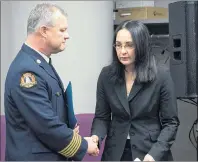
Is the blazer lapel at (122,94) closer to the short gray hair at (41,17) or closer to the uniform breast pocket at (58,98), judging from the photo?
the uniform breast pocket at (58,98)

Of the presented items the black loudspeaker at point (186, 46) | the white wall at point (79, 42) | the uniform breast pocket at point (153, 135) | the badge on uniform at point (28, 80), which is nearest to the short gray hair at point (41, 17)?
the badge on uniform at point (28, 80)

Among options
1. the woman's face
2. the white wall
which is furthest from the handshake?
the white wall

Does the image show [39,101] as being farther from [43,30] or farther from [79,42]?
[79,42]

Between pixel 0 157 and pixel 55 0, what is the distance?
110 centimetres

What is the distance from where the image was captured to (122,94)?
74.7 inches

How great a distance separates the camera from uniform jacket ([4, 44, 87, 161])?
1.54 meters

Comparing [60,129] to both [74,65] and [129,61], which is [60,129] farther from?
[74,65]

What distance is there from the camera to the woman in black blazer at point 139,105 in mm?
1848

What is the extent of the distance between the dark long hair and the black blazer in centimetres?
3

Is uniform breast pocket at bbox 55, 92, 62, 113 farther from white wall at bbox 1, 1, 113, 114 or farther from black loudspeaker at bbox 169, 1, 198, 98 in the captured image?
white wall at bbox 1, 1, 113, 114

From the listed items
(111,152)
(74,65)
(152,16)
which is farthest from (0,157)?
(152,16)

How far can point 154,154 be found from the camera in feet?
5.85

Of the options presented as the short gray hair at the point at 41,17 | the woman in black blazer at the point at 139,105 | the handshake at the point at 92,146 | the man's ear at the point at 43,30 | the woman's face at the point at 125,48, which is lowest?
the handshake at the point at 92,146

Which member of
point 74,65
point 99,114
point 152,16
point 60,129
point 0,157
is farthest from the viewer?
point 152,16
